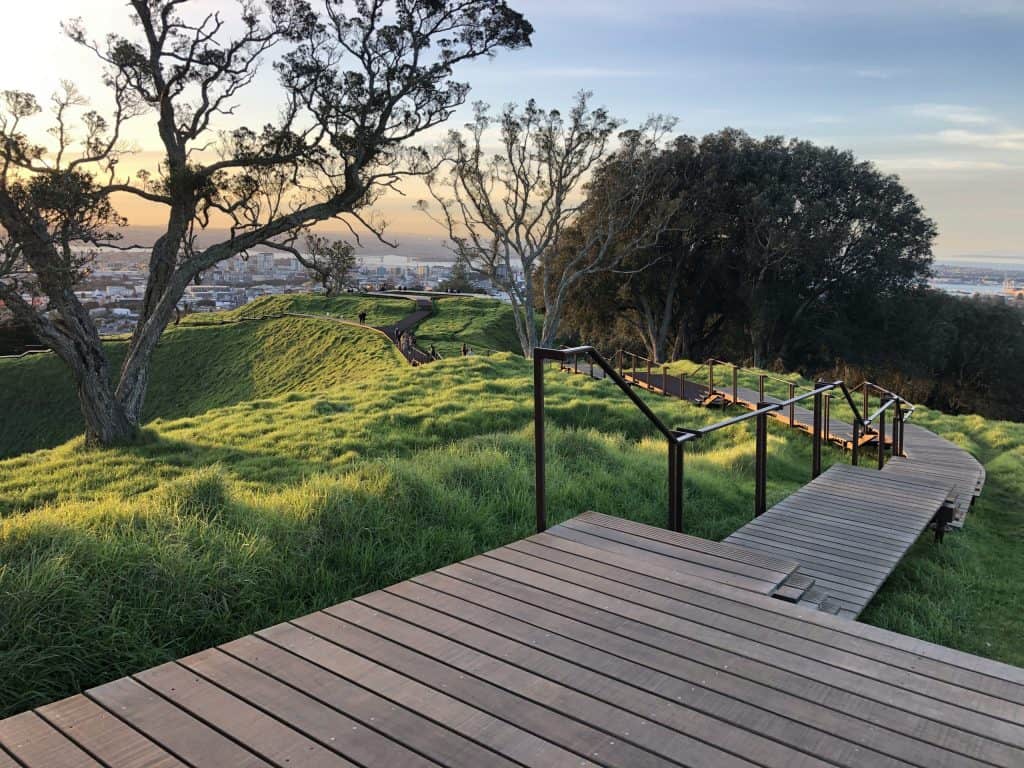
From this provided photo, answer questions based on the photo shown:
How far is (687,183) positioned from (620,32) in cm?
1404

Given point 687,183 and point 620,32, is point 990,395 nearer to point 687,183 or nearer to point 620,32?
point 687,183

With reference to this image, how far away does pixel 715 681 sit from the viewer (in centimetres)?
278

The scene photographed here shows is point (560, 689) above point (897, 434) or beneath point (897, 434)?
above

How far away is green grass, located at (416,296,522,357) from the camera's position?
123 ft

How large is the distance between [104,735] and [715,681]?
215 centimetres

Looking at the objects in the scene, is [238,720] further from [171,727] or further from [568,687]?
[568,687]

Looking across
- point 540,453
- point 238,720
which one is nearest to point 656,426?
point 540,453

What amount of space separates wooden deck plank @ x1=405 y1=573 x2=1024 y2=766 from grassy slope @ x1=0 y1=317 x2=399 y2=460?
25.5 m

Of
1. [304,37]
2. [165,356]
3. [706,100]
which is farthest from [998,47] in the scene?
[165,356]

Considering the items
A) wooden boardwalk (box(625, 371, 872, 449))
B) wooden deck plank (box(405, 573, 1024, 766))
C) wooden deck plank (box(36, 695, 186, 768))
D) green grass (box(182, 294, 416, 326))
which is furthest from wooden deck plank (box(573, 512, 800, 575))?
green grass (box(182, 294, 416, 326))

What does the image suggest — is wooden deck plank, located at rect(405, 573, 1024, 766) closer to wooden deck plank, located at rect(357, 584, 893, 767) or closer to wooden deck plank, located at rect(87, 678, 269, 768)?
wooden deck plank, located at rect(357, 584, 893, 767)

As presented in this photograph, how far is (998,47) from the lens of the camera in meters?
22.5

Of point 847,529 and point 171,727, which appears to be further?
point 847,529

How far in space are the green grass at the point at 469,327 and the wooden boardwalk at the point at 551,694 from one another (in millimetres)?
28855
